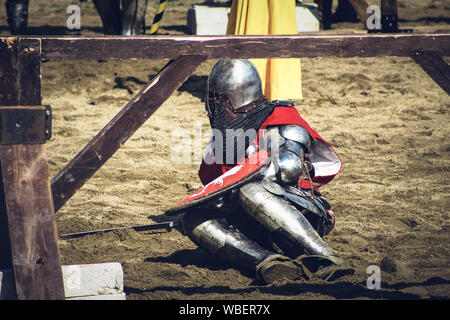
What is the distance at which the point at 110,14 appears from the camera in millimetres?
8375

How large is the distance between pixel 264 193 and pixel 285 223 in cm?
21

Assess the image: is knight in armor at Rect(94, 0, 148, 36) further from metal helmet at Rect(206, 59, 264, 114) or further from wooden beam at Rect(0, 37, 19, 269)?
wooden beam at Rect(0, 37, 19, 269)

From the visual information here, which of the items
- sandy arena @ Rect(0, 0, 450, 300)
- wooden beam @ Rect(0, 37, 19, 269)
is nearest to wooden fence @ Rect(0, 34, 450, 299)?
wooden beam @ Rect(0, 37, 19, 269)

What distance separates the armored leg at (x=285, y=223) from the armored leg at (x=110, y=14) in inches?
225

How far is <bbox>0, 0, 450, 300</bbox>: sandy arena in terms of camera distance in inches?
132

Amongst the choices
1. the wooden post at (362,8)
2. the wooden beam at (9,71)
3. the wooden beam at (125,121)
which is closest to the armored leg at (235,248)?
the wooden beam at (125,121)

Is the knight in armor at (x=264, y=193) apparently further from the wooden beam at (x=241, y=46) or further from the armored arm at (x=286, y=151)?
the wooden beam at (x=241, y=46)

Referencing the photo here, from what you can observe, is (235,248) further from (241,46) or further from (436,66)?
(436,66)

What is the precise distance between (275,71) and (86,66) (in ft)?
12.1

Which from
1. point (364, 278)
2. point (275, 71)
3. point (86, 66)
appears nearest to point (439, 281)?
point (364, 278)

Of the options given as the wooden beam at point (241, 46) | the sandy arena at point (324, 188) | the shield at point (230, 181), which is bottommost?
the sandy arena at point (324, 188)

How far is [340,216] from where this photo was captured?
4.33 m

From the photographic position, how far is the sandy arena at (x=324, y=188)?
11.0 ft

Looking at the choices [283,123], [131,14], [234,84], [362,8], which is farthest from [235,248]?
[131,14]
